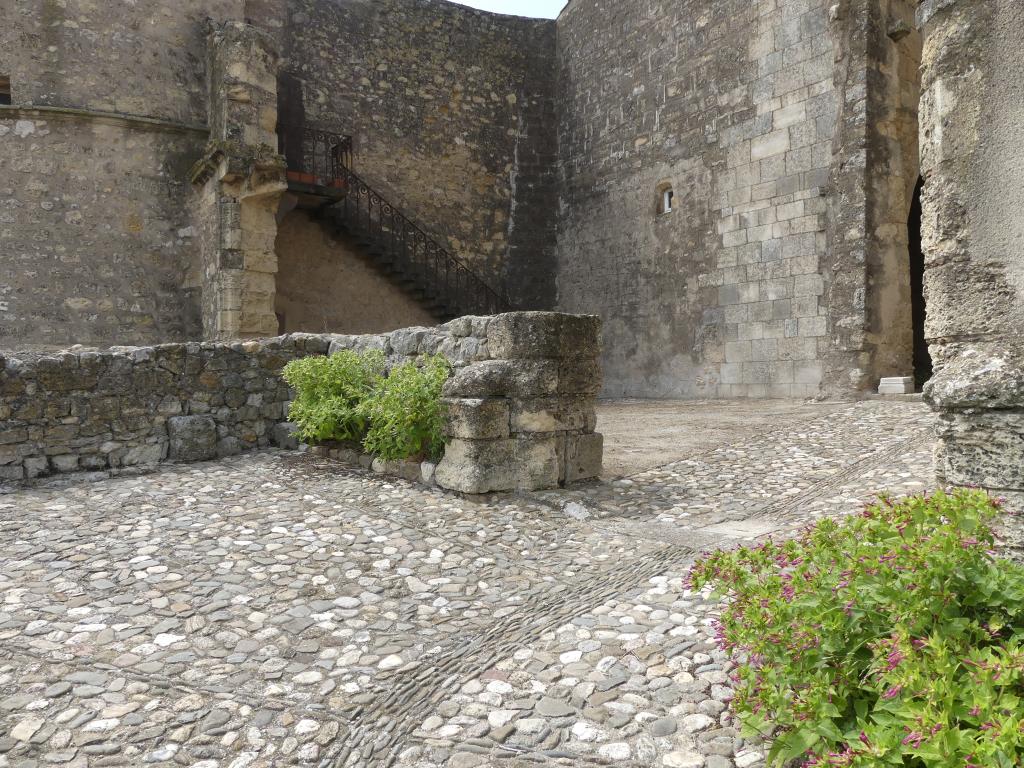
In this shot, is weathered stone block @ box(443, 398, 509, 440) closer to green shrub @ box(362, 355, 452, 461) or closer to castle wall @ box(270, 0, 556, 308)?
green shrub @ box(362, 355, 452, 461)

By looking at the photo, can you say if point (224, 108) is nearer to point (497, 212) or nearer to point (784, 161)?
point (497, 212)

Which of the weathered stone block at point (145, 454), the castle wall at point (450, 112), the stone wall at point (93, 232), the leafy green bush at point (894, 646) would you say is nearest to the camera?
the leafy green bush at point (894, 646)

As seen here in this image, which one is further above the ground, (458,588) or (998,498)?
(998,498)

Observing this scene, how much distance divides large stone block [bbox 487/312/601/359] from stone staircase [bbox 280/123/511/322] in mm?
7581

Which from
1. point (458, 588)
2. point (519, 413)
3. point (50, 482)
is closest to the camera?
point (458, 588)

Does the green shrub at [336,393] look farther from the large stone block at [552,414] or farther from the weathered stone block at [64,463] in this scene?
the weathered stone block at [64,463]

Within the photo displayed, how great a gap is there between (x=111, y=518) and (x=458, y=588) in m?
2.46

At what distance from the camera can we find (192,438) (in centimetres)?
631

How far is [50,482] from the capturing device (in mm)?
5539

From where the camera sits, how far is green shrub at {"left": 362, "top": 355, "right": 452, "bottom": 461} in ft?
17.3

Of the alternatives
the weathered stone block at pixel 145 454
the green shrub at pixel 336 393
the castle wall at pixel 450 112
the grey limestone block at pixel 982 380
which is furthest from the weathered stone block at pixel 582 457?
the castle wall at pixel 450 112

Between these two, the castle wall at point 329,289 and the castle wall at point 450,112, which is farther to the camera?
the castle wall at point 450,112

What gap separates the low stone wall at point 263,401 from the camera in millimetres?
5062

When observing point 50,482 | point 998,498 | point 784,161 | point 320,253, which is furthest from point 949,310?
point 320,253
